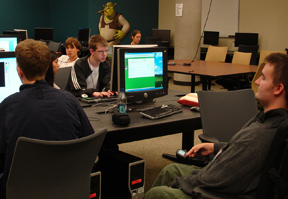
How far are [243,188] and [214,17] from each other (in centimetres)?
799

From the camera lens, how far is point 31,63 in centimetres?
163

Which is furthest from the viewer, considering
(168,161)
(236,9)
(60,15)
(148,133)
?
(60,15)

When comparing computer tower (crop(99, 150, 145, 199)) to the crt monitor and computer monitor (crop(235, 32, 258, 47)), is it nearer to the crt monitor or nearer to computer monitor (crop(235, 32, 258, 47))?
the crt monitor

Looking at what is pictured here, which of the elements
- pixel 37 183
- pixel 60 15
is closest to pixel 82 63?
pixel 37 183

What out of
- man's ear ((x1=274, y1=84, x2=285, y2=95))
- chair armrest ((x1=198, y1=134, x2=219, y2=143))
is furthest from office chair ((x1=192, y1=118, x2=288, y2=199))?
chair armrest ((x1=198, y1=134, x2=219, y2=143))

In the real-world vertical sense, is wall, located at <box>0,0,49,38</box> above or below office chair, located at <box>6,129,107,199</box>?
above

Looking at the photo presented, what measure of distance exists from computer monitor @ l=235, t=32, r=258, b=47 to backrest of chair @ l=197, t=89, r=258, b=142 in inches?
221

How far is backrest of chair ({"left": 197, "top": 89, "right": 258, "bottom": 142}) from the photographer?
238 cm

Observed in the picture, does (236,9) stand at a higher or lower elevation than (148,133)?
higher

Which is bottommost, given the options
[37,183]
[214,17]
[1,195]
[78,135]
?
[1,195]

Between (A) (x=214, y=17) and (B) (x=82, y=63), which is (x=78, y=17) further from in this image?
(B) (x=82, y=63)

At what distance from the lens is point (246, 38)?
7.84 m

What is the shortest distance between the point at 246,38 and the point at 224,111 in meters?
5.87

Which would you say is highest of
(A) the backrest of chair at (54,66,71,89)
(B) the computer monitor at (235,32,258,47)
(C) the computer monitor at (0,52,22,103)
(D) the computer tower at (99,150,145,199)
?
(B) the computer monitor at (235,32,258,47)
